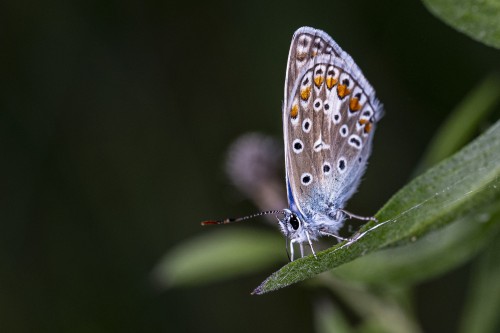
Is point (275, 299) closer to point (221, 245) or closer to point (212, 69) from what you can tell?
point (212, 69)

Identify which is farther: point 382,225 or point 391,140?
point 391,140

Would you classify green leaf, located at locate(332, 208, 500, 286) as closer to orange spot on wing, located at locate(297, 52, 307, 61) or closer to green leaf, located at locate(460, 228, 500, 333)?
green leaf, located at locate(460, 228, 500, 333)

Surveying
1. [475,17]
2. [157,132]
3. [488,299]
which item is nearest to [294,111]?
[475,17]

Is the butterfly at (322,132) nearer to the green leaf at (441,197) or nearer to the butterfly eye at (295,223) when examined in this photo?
the butterfly eye at (295,223)

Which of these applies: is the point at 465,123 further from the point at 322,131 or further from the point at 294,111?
the point at 294,111

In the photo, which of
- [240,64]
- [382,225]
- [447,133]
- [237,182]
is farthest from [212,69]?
[382,225]

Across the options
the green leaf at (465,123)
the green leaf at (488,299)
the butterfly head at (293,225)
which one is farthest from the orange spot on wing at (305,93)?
the green leaf at (488,299)

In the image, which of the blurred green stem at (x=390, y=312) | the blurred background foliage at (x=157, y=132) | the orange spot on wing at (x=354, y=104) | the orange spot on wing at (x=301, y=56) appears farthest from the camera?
the blurred background foliage at (x=157, y=132)
